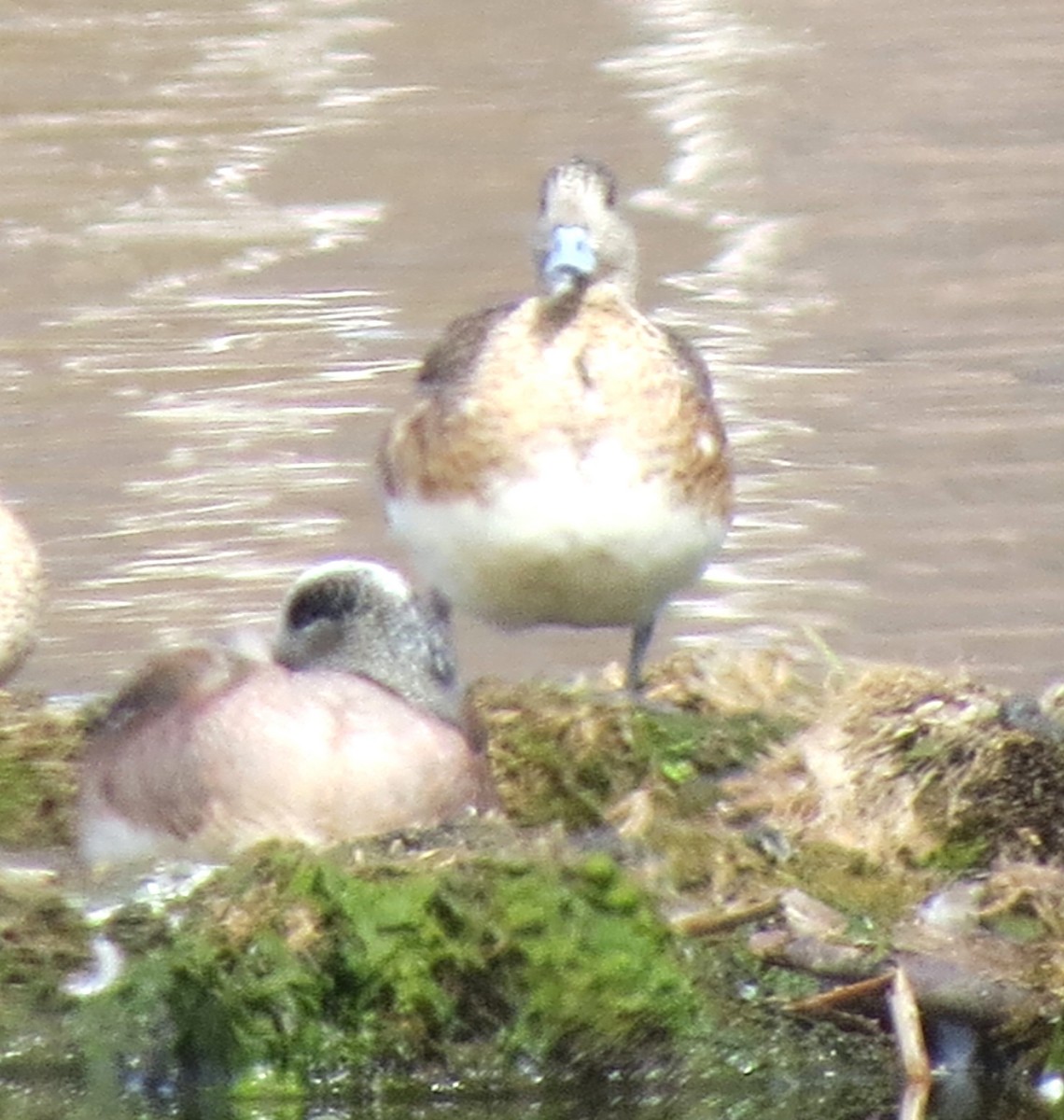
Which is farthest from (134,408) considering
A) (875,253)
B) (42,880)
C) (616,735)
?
(42,880)

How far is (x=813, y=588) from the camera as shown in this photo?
8.77m

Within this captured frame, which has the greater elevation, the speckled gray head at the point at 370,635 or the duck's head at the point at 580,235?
the duck's head at the point at 580,235

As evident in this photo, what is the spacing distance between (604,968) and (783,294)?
5946mm

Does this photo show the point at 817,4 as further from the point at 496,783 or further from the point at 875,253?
the point at 496,783

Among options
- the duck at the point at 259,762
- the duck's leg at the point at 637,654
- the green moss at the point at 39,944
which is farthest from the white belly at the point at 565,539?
the green moss at the point at 39,944

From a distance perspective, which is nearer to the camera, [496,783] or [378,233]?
→ [496,783]

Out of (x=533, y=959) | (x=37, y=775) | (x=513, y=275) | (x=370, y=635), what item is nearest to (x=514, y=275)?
(x=513, y=275)

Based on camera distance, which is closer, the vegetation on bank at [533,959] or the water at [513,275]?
the vegetation on bank at [533,959]

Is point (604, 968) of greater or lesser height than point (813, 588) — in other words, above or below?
above

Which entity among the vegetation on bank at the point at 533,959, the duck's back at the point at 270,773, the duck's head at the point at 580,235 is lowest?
the vegetation on bank at the point at 533,959

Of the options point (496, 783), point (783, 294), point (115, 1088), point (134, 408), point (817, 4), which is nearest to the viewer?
point (115, 1088)

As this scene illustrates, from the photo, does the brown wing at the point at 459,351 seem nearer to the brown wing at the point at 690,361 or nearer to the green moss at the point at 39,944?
the brown wing at the point at 690,361

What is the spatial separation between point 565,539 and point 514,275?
492 centimetres

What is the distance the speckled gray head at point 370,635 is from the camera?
5.86 meters
